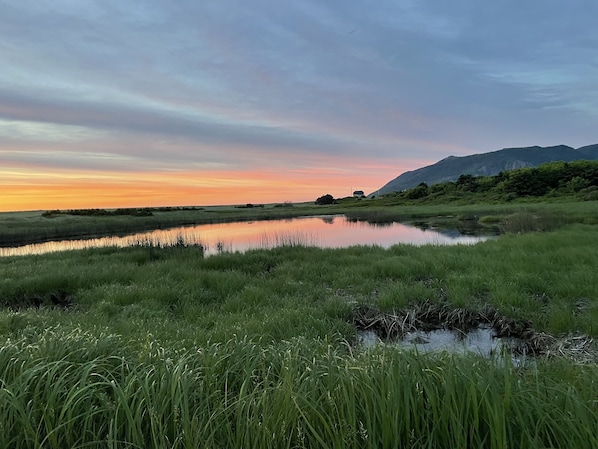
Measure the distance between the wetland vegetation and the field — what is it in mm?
24

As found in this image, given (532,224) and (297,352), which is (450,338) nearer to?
(297,352)

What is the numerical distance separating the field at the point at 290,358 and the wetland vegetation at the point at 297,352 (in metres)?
0.02

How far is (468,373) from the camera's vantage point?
2.54 metres

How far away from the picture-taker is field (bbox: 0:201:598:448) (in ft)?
7.41

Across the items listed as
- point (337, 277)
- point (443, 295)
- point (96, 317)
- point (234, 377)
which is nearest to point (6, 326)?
point (96, 317)

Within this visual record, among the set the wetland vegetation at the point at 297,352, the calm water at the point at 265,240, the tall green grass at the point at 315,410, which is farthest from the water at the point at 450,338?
the calm water at the point at 265,240

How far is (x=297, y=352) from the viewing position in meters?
3.26

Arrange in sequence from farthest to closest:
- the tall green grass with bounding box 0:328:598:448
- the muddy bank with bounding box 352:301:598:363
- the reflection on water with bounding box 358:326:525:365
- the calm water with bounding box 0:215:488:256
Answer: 1. the calm water with bounding box 0:215:488:256
2. the reflection on water with bounding box 358:326:525:365
3. the muddy bank with bounding box 352:301:598:363
4. the tall green grass with bounding box 0:328:598:448

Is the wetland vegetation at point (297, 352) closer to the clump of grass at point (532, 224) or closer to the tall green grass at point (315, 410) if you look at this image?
the tall green grass at point (315, 410)

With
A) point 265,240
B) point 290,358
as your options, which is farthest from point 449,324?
point 265,240

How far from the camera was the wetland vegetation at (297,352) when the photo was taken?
227cm

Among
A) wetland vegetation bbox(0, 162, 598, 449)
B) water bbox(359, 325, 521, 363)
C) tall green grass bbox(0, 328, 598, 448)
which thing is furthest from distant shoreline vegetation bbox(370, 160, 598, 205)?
tall green grass bbox(0, 328, 598, 448)

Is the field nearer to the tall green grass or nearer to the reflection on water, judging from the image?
the tall green grass

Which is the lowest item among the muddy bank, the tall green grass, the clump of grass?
the muddy bank
